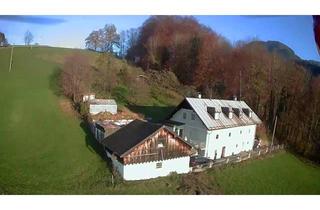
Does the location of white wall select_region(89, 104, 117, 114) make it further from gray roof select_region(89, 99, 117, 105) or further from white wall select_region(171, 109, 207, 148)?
white wall select_region(171, 109, 207, 148)

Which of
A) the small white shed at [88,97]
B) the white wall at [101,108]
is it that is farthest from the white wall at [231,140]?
the small white shed at [88,97]

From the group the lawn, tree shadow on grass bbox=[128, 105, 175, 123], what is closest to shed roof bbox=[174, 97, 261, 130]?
tree shadow on grass bbox=[128, 105, 175, 123]

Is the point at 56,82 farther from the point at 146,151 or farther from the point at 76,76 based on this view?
the point at 146,151

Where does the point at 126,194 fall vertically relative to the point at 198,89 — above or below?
below
